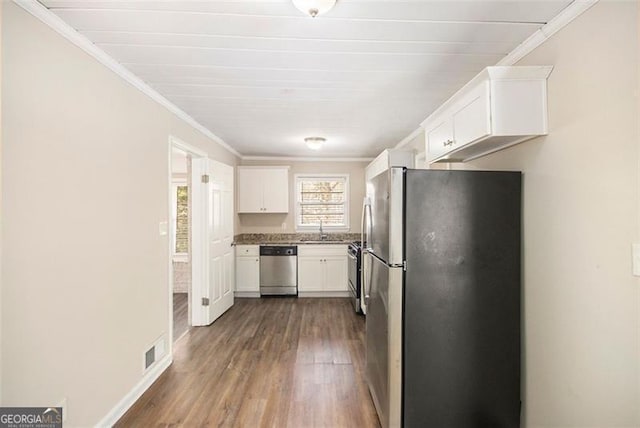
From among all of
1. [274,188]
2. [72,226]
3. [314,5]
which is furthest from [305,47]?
[274,188]

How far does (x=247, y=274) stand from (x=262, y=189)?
1.47 m

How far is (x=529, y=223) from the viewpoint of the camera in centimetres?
172

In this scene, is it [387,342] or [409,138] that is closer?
[387,342]

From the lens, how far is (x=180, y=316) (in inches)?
163

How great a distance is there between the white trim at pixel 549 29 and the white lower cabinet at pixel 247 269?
4135 mm

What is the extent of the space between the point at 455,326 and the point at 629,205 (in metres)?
0.96

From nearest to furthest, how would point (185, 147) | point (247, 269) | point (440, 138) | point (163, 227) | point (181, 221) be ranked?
point (440, 138) < point (163, 227) < point (185, 147) < point (247, 269) < point (181, 221)

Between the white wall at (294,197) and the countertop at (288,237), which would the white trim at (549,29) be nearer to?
the white wall at (294,197)

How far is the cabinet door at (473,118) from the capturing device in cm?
161

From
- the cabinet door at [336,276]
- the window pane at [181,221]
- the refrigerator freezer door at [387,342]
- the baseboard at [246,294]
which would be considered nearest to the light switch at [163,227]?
the refrigerator freezer door at [387,342]

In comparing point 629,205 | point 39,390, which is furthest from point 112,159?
point 629,205

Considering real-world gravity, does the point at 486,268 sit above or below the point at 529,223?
below

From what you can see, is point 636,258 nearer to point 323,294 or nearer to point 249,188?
point 323,294

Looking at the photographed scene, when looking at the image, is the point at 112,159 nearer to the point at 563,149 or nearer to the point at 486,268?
the point at 486,268
